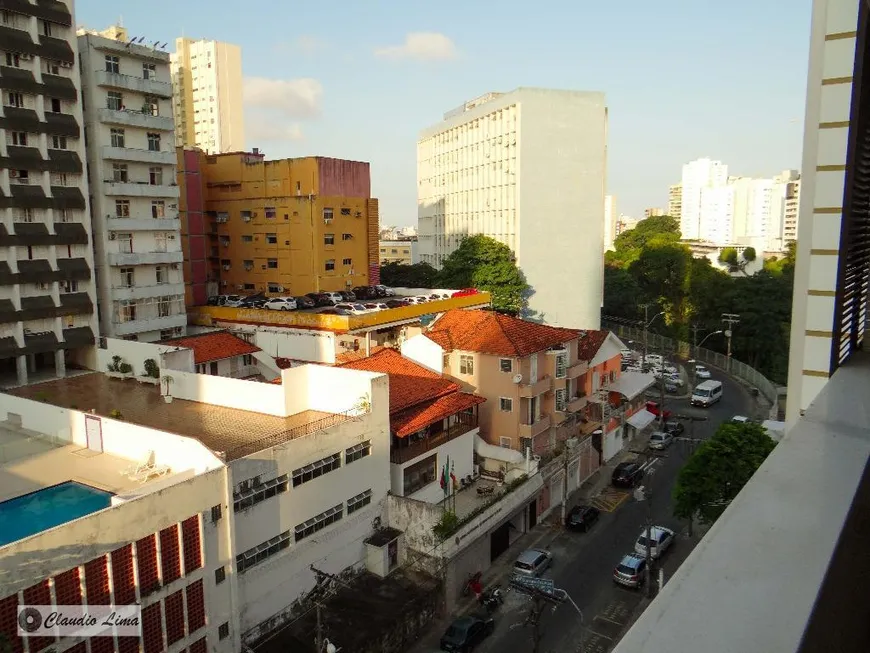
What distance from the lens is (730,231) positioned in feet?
443

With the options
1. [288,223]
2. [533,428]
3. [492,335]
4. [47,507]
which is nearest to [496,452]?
[533,428]

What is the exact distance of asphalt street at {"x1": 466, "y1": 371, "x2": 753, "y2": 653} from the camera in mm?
21703

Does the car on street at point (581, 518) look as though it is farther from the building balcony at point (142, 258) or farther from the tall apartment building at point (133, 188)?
the building balcony at point (142, 258)

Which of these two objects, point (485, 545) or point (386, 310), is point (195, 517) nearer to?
point (485, 545)

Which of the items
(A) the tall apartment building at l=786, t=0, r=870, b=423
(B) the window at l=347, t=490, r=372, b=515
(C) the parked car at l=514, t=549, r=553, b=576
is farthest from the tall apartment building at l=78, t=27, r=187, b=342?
(A) the tall apartment building at l=786, t=0, r=870, b=423

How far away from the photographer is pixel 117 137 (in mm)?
36219

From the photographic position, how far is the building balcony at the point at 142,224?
35.7 m

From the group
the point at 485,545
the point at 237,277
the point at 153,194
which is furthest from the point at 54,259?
the point at 485,545

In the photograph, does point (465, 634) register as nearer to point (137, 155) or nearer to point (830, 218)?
point (830, 218)

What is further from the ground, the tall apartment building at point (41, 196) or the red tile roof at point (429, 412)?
the tall apartment building at point (41, 196)

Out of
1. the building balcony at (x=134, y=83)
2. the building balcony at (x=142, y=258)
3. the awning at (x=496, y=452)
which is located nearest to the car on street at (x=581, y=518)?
the awning at (x=496, y=452)

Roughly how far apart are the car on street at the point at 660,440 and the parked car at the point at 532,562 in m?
14.9

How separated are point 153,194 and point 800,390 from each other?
36290 millimetres

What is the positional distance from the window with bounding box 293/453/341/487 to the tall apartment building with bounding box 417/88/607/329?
37.8 m
